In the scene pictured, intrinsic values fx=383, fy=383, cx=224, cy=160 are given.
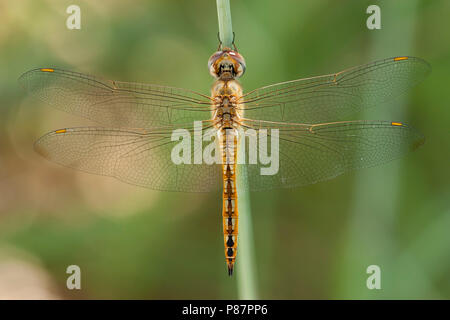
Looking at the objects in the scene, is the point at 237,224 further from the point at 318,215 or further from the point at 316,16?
the point at 316,16

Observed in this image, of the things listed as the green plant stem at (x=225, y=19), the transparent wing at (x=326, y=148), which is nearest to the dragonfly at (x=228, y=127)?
the transparent wing at (x=326, y=148)

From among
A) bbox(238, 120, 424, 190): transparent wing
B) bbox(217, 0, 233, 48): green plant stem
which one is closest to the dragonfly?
bbox(238, 120, 424, 190): transparent wing

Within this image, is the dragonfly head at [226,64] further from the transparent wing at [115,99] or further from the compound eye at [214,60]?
the transparent wing at [115,99]

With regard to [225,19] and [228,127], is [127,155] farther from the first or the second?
[225,19]

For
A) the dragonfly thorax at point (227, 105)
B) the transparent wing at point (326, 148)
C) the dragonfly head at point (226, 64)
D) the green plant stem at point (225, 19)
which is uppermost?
the dragonfly head at point (226, 64)

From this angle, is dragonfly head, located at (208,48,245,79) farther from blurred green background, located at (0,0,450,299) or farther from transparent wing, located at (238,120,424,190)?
blurred green background, located at (0,0,450,299)

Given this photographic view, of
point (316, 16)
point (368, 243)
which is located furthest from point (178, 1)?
point (368, 243)

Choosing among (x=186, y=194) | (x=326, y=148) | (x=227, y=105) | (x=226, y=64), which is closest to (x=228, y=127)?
(x=227, y=105)

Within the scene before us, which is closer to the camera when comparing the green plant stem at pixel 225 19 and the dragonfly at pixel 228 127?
the green plant stem at pixel 225 19
